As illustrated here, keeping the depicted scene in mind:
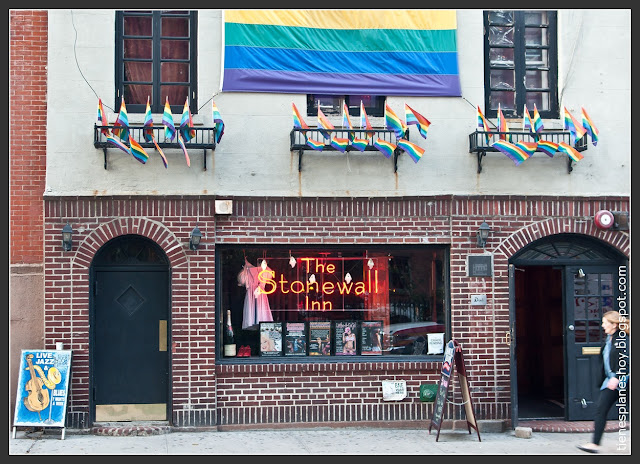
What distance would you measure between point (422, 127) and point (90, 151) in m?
4.46

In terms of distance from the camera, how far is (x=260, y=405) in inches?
430

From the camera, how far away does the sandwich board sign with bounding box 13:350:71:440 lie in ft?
33.4

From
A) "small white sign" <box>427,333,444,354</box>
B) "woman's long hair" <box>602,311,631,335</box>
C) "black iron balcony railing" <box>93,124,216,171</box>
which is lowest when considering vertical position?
"small white sign" <box>427,333,444,354</box>

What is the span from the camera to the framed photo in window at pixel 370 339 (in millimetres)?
11344

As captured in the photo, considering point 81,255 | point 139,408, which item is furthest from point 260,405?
point 81,255

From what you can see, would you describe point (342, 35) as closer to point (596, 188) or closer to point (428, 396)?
point (596, 188)

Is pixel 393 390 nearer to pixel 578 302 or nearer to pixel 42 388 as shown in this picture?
pixel 578 302

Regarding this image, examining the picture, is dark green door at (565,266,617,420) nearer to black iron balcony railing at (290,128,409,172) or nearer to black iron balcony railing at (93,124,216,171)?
black iron balcony railing at (290,128,409,172)

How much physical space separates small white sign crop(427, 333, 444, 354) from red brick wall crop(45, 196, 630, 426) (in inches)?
10.8

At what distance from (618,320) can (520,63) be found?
160 inches

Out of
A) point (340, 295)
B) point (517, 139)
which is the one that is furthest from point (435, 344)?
point (517, 139)

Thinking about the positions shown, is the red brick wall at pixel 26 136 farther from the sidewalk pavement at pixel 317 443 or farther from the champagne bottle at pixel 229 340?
the champagne bottle at pixel 229 340

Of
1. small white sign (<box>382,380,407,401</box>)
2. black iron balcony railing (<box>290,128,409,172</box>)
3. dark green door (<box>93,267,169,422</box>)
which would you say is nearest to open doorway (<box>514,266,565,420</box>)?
small white sign (<box>382,380,407,401</box>)

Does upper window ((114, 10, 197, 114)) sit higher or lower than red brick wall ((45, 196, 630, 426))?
higher
